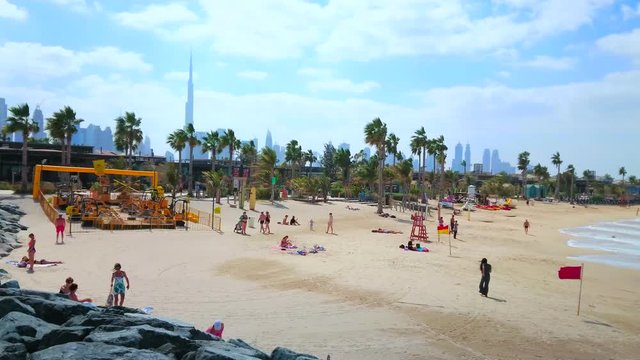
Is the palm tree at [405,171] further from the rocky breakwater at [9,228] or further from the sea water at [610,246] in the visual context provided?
the rocky breakwater at [9,228]

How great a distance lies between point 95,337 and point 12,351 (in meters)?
1.23

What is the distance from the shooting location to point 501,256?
28906mm

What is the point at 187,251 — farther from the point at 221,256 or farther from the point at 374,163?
the point at 374,163

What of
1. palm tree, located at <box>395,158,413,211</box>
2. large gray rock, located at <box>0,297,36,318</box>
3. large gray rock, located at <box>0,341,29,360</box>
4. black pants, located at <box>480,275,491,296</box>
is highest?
palm tree, located at <box>395,158,413,211</box>

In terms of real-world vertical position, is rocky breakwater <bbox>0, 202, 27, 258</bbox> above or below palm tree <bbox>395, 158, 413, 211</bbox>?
below

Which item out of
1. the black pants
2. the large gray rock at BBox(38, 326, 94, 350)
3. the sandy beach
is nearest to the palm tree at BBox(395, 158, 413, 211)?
the sandy beach

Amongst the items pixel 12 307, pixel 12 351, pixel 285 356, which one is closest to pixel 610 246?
pixel 285 356

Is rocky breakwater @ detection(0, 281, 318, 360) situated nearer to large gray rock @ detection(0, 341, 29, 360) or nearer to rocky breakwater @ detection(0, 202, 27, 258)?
large gray rock @ detection(0, 341, 29, 360)

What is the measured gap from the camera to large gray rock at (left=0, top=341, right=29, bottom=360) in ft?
26.0

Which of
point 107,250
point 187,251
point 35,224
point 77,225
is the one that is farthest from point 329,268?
point 35,224

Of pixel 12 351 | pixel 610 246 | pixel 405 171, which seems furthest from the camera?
pixel 405 171

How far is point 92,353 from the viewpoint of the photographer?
784cm

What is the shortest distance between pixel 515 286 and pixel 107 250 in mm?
17812

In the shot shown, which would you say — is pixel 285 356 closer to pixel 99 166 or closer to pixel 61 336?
pixel 61 336
